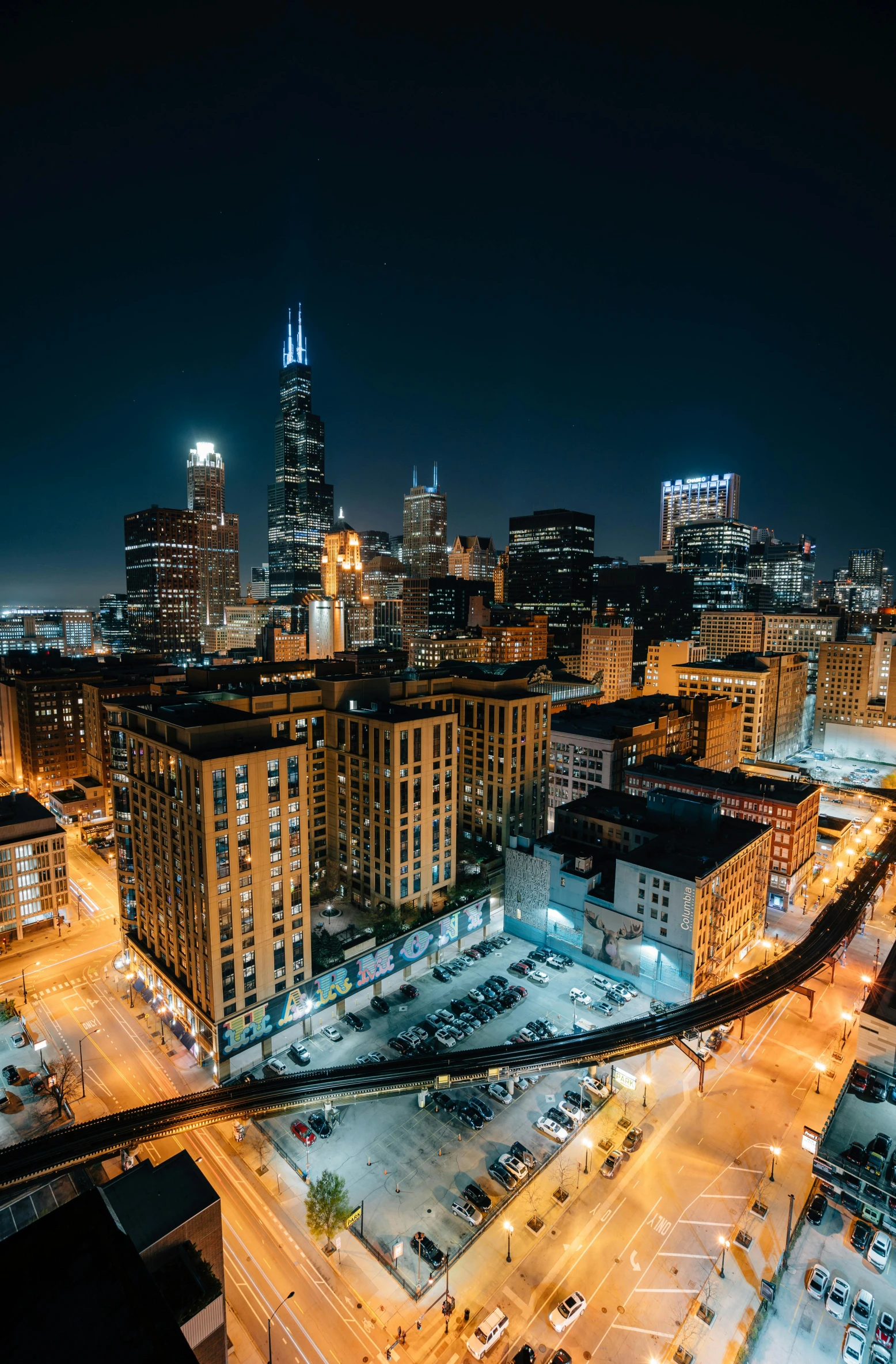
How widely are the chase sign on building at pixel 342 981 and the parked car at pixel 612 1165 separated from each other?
31.2m

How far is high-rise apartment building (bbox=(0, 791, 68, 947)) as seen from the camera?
284 feet

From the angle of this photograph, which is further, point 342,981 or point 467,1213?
point 342,981

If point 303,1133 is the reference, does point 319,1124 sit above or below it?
below

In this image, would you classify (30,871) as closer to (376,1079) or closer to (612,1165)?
(376,1079)

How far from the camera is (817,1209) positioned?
4828cm

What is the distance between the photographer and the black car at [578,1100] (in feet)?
191

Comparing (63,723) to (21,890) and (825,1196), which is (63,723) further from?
(825,1196)

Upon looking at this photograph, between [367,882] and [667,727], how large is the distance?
73053 mm

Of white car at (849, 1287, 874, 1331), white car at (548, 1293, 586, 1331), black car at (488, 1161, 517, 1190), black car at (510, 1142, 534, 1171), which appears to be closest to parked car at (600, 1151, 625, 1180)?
black car at (510, 1142, 534, 1171)

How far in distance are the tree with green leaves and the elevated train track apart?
9.39 metres

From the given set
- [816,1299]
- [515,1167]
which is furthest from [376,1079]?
[816,1299]

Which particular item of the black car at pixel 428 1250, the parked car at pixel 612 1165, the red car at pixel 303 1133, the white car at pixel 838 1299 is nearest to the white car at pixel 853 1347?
the white car at pixel 838 1299

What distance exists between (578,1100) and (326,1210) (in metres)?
25.4

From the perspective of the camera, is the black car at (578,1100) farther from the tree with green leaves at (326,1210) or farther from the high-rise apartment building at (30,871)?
the high-rise apartment building at (30,871)
